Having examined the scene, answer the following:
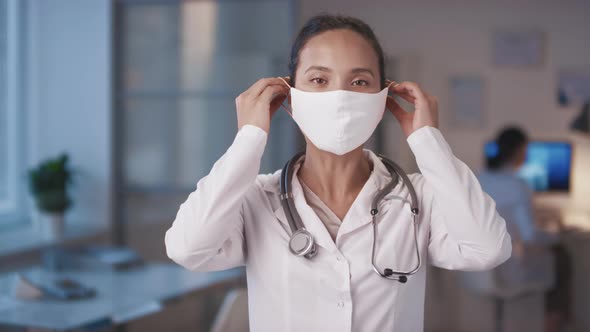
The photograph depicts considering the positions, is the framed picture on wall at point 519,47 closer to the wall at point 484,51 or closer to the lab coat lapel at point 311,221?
the wall at point 484,51

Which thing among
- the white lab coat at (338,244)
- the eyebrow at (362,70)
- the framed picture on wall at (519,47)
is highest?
the framed picture on wall at (519,47)

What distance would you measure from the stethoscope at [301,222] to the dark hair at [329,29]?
190 mm

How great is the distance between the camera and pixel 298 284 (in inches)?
54.2

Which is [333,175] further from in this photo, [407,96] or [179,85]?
[179,85]

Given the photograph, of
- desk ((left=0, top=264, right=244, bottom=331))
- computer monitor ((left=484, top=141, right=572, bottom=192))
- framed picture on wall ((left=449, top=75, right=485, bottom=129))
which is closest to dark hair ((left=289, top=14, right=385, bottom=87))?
desk ((left=0, top=264, right=244, bottom=331))

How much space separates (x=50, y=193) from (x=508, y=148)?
2.63 m

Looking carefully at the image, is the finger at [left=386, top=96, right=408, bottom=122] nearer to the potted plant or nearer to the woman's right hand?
the woman's right hand

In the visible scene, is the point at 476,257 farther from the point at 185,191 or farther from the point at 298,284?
the point at 185,191

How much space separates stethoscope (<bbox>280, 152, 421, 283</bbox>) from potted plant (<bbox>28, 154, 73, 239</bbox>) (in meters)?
2.46

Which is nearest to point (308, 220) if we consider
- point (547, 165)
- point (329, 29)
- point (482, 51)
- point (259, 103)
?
point (259, 103)

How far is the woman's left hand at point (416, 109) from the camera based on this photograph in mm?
1455

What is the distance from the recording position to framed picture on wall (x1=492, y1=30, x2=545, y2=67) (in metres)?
5.31

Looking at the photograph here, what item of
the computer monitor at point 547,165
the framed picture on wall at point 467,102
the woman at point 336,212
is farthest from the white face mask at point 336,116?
the framed picture on wall at point 467,102

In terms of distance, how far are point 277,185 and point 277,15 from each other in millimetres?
2571
